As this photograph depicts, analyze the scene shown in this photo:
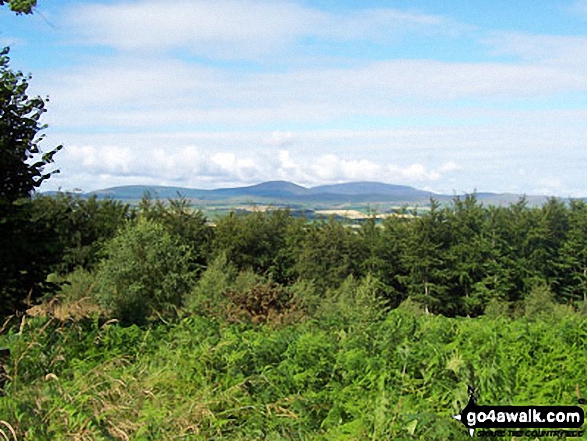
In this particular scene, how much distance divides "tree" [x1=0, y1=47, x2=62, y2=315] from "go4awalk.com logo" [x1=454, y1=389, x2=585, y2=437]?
10659 millimetres

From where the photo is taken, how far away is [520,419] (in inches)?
179

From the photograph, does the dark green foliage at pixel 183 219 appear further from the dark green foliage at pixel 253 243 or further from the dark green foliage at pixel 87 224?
the dark green foliage at pixel 87 224

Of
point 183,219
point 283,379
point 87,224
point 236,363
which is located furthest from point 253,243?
point 283,379

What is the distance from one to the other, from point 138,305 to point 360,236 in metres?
43.9

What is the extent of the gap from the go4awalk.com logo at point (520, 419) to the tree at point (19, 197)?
10659 millimetres

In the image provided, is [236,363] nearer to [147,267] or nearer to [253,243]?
[147,267]

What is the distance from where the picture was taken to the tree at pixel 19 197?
515 inches

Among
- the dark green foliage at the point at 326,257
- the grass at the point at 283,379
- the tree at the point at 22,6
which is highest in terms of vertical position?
the tree at the point at 22,6

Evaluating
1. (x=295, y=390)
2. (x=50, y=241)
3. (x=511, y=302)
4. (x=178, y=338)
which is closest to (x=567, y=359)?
(x=295, y=390)

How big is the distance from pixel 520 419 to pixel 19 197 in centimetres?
1197

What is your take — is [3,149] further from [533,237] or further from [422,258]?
[533,237]

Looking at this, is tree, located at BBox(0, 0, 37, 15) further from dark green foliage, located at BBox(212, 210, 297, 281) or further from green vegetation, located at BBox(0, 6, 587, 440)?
dark green foliage, located at BBox(212, 210, 297, 281)

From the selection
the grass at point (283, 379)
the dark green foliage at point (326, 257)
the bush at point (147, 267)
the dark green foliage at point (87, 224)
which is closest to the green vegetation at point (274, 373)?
the grass at point (283, 379)

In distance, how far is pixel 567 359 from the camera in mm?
5898
